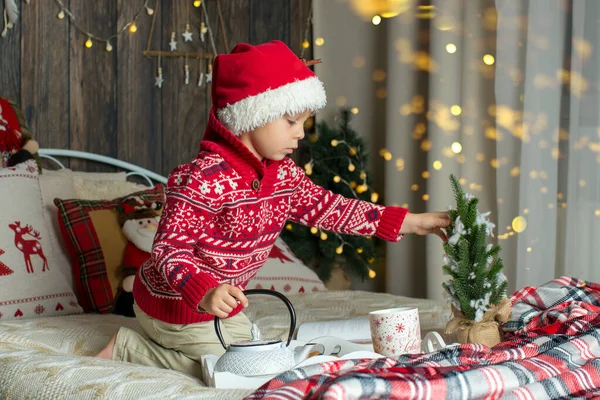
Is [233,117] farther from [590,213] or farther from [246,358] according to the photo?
[590,213]

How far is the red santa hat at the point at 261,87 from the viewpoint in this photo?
1.74 m

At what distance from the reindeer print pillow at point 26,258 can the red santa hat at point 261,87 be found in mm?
893

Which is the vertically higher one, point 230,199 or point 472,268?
point 230,199

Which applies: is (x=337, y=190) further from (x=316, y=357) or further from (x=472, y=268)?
(x=316, y=357)

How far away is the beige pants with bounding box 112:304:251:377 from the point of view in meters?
1.71

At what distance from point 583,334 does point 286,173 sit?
31.7 inches

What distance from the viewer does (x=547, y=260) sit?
2.52m

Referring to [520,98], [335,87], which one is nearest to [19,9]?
[335,87]

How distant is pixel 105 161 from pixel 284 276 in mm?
917

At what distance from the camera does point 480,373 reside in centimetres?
106

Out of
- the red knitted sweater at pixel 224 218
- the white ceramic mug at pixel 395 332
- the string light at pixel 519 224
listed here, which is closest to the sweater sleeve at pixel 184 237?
the red knitted sweater at pixel 224 218

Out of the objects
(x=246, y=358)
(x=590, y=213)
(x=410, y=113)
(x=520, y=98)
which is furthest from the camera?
(x=410, y=113)

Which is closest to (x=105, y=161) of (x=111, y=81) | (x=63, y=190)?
(x=111, y=81)

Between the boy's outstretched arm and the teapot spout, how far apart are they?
46 centimetres
